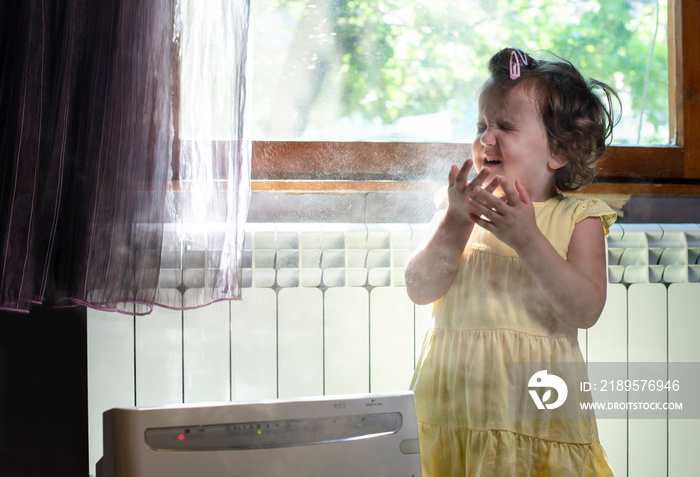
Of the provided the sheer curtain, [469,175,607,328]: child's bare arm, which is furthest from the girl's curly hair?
→ the sheer curtain

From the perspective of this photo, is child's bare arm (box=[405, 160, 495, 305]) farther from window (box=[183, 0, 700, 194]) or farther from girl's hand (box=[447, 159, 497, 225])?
window (box=[183, 0, 700, 194])

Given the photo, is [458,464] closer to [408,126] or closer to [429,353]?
[429,353]

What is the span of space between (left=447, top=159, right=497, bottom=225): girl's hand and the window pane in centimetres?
18

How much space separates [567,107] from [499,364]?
407 mm

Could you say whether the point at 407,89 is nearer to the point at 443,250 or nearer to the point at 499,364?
the point at 443,250

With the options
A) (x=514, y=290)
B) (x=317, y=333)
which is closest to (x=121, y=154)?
(x=317, y=333)

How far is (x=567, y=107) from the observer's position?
840mm

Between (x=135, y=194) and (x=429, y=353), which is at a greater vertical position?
(x=135, y=194)

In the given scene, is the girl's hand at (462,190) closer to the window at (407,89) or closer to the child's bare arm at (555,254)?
the child's bare arm at (555,254)

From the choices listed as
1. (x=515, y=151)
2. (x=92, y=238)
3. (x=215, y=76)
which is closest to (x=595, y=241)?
(x=515, y=151)

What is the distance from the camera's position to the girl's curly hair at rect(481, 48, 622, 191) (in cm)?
83

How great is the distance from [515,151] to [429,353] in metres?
0.35

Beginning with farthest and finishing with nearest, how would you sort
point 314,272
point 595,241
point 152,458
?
1. point 314,272
2. point 595,241
3. point 152,458

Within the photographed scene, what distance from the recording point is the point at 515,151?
0.83 meters
